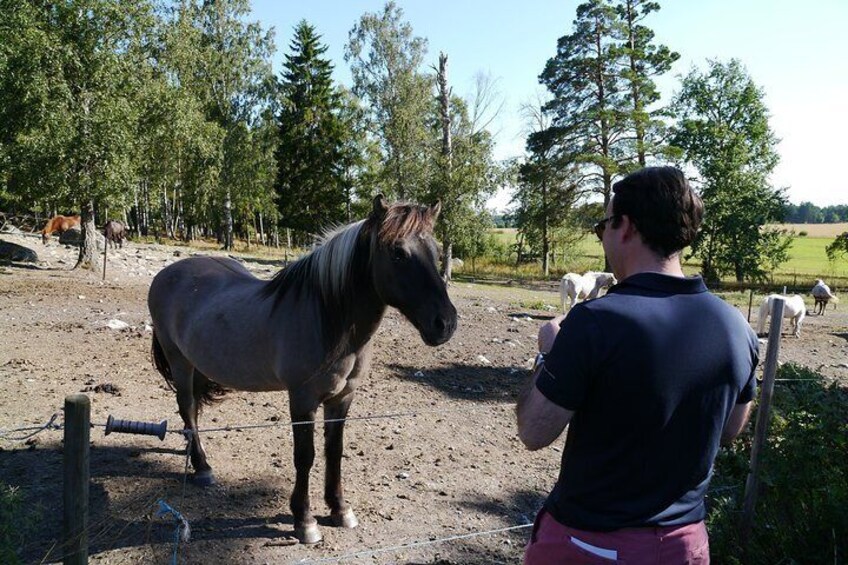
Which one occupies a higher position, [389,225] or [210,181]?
[210,181]

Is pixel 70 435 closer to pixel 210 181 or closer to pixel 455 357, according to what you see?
pixel 455 357

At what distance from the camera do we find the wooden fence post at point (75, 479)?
2176 millimetres

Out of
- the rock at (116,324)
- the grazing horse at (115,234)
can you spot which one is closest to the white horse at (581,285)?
the rock at (116,324)

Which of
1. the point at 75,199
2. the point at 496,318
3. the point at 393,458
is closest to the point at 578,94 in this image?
the point at 496,318

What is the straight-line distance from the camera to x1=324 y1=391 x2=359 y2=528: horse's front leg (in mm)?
3947

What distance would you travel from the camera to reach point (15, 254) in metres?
16.5

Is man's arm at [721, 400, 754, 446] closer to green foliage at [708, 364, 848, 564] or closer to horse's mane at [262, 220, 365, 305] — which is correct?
green foliage at [708, 364, 848, 564]

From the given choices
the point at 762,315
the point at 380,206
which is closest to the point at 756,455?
the point at 380,206

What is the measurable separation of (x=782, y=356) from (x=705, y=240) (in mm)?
22095

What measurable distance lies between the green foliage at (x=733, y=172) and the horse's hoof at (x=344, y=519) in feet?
94.2

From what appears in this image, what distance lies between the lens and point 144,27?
669 inches

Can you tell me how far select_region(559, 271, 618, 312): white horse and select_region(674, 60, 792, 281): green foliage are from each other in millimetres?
15159

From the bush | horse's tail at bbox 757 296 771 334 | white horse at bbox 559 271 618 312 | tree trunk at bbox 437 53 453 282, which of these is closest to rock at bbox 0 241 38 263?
tree trunk at bbox 437 53 453 282

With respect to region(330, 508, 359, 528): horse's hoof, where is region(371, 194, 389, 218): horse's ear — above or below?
above
